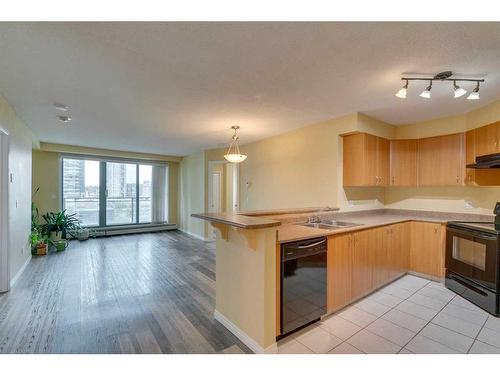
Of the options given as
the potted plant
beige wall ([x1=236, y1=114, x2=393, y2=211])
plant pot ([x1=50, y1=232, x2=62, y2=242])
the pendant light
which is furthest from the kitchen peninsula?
plant pot ([x1=50, y1=232, x2=62, y2=242])

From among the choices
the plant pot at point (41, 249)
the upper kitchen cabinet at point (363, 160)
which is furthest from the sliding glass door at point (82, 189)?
the upper kitchen cabinet at point (363, 160)

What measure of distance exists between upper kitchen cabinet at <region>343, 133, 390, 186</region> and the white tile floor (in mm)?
1606

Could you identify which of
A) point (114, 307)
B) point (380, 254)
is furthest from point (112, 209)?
point (380, 254)

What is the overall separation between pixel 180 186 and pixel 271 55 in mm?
6612

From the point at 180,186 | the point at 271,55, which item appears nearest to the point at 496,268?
the point at 271,55

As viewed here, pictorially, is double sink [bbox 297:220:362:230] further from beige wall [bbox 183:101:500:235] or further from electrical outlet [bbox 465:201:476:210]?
electrical outlet [bbox 465:201:476:210]

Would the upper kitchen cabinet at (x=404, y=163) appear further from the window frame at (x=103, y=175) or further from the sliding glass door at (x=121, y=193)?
the sliding glass door at (x=121, y=193)

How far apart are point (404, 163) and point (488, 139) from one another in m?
1.05

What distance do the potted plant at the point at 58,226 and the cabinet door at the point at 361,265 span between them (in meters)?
6.32

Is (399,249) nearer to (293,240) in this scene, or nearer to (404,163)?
(404,163)

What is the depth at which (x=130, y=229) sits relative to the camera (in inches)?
275

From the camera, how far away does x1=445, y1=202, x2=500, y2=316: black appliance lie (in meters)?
2.46
